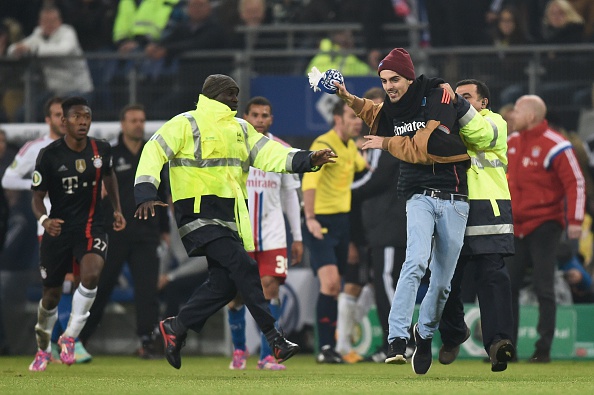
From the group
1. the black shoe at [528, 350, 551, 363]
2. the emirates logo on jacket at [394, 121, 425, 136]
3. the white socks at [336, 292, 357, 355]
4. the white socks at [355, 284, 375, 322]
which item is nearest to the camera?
the emirates logo on jacket at [394, 121, 425, 136]

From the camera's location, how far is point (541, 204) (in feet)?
42.2

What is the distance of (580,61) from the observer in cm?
1459

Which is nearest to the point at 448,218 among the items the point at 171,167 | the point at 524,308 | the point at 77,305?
the point at 171,167

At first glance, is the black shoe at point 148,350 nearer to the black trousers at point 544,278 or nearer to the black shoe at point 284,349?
the black trousers at point 544,278

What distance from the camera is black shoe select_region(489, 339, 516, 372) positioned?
9523 mm

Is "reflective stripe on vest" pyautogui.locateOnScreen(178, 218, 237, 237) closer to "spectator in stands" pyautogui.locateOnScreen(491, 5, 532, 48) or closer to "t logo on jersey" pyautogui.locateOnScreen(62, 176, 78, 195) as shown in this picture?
"t logo on jersey" pyautogui.locateOnScreen(62, 176, 78, 195)

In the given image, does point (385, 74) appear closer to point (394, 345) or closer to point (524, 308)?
point (394, 345)

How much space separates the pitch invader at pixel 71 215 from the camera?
11.4 meters

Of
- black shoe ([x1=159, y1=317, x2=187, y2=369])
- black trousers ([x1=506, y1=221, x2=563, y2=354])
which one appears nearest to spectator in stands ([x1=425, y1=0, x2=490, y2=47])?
black trousers ([x1=506, y1=221, x2=563, y2=354])

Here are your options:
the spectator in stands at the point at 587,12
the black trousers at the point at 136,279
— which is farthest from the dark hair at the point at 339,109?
the spectator in stands at the point at 587,12

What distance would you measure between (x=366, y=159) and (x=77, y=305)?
364cm

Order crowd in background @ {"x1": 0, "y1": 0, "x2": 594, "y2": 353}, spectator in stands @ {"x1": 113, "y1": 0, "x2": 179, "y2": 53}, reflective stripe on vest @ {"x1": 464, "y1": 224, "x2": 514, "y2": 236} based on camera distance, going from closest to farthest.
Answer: reflective stripe on vest @ {"x1": 464, "y1": 224, "x2": 514, "y2": 236}, crowd in background @ {"x1": 0, "y1": 0, "x2": 594, "y2": 353}, spectator in stands @ {"x1": 113, "y1": 0, "x2": 179, "y2": 53}

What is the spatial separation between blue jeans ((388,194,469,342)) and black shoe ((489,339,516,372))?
48 cm

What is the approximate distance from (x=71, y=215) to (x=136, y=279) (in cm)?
215
